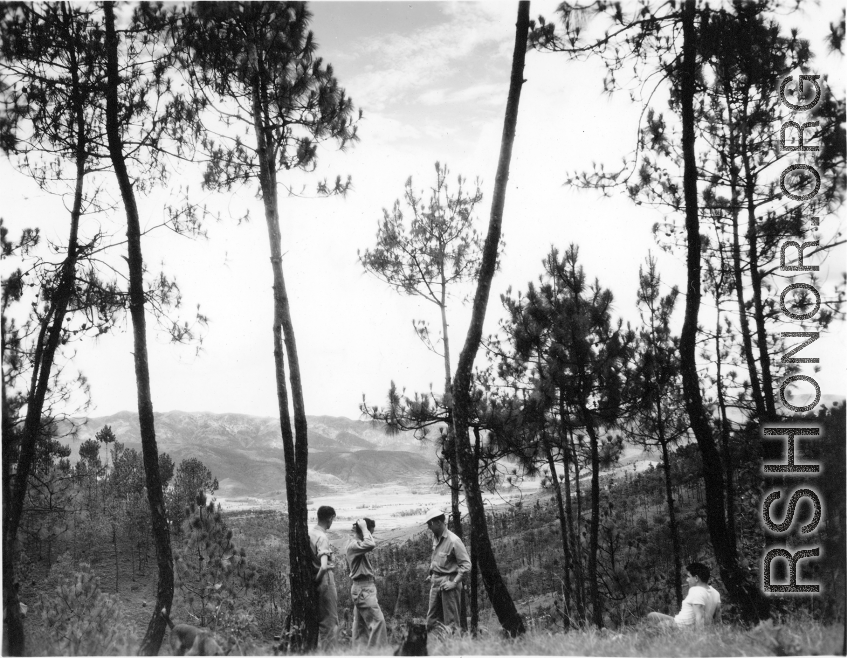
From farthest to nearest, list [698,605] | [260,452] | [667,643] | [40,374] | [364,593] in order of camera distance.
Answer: [260,452]
[40,374]
[364,593]
[698,605]
[667,643]

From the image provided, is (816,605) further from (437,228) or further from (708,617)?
(437,228)

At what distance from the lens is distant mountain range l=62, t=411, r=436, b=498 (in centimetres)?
7344

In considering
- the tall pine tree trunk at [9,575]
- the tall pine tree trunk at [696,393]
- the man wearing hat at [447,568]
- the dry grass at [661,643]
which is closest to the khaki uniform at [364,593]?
the man wearing hat at [447,568]

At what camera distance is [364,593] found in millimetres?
5246

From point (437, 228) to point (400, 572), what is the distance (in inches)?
502

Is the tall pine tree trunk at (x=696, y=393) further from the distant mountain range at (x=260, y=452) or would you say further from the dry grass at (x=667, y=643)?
the distant mountain range at (x=260, y=452)

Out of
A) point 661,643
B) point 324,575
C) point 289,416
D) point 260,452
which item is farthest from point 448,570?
point 260,452

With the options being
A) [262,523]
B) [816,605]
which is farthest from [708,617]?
[262,523]

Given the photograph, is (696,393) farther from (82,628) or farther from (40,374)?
(82,628)

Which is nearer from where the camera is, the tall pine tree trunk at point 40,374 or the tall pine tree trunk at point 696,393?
the tall pine tree trunk at point 696,393

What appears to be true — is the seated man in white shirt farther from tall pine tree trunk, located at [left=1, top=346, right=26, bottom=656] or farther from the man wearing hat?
tall pine tree trunk, located at [left=1, top=346, right=26, bottom=656]

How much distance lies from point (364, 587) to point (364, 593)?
54 millimetres

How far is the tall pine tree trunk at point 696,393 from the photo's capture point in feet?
16.4

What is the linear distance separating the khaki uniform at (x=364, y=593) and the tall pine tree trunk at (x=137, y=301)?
245 cm
